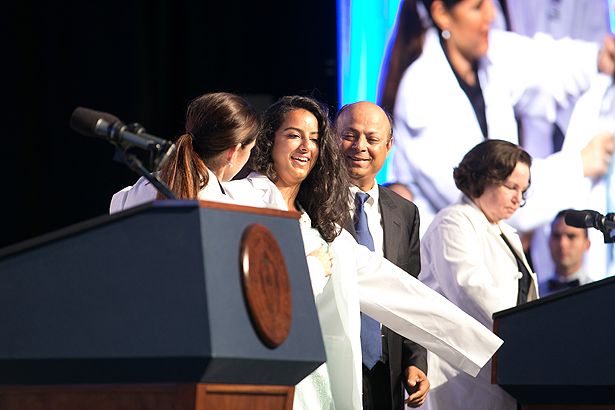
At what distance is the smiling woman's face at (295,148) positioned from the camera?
3625 millimetres

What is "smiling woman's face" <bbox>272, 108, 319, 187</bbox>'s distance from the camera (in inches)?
143

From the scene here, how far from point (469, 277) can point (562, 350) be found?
2.83 feet

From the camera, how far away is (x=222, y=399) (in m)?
2.31

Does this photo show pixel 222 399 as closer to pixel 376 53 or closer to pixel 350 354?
pixel 350 354

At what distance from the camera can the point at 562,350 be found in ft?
11.9

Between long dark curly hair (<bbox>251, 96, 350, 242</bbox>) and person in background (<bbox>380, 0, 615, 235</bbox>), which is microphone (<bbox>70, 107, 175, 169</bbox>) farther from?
person in background (<bbox>380, 0, 615, 235</bbox>)

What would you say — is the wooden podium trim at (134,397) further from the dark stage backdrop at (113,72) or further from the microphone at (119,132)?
the dark stage backdrop at (113,72)

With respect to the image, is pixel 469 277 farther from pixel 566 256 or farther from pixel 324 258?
pixel 566 256

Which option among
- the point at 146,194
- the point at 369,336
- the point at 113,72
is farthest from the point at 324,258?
the point at 113,72

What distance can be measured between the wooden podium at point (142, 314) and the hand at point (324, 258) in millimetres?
958

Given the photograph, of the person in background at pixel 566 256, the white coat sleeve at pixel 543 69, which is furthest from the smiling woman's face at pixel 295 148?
the white coat sleeve at pixel 543 69

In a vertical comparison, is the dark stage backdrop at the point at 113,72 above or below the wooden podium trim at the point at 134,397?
above

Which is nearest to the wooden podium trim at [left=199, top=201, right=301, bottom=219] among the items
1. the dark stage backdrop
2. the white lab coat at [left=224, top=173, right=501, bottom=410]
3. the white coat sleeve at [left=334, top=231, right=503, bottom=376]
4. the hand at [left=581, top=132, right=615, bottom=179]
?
the white lab coat at [left=224, top=173, right=501, bottom=410]

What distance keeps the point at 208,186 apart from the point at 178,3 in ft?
11.8
